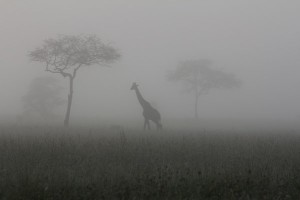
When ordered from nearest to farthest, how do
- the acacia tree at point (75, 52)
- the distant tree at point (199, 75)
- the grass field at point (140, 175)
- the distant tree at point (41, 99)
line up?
the grass field at point (140, 175) → the acacia tree at point (75, 52) → the distant tree at point (41, 99) → the distant tree at point (199, 75)

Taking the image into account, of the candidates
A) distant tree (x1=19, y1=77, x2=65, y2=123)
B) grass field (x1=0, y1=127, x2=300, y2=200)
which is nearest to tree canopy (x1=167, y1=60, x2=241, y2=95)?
distant tree (x1=19, y1=77, x2=65, y2=123)

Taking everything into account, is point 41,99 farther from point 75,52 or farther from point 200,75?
point 200,75

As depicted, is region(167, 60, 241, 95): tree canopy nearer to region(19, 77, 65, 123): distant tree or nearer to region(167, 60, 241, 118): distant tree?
region(167, 60, 241, 118): distant tree

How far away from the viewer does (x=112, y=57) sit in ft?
128

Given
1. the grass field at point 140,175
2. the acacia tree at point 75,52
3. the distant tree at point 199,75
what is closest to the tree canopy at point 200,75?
the distant tree at point 199,75

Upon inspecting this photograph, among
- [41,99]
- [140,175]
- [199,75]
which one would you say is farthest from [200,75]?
[140,175]

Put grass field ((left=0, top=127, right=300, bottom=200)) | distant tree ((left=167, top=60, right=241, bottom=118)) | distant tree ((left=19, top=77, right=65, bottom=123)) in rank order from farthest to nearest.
Result: distant tree ((left=167, top=60, right=241, bottom=118)) < distant tree ((left=19, top=77, right=65, bottom=123)) < grass field ((left=0, top=127, right=300, bottom=200))

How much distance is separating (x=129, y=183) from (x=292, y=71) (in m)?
191

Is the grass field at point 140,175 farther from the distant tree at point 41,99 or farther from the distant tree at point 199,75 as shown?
the distant tree at point 199,75

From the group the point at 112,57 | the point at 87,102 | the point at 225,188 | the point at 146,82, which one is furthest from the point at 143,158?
the point at 146,82

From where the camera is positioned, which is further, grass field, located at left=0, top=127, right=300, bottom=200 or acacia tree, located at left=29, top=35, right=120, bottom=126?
acacia tree, located at left=29, top=35, right=120, bottom=126

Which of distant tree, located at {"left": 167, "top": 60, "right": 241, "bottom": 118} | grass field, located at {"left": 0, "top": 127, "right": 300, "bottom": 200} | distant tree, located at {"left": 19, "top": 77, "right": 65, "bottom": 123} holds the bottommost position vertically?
grass field, located at {"left": 0, "top": 127, "right": 300, "bottom": 200}

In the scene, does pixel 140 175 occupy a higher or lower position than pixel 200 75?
lower

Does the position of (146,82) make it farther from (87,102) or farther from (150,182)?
(150,182)
